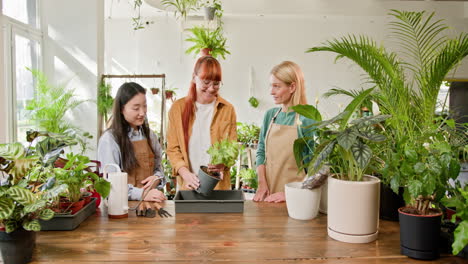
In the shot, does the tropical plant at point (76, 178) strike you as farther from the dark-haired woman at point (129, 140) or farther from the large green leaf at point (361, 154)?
the large green leaf at point (361, 154)

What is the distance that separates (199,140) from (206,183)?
0.77 metres

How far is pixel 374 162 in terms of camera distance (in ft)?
5.80

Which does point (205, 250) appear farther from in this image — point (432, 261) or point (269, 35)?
point (269, 35)

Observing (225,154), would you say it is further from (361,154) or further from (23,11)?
(23,11)

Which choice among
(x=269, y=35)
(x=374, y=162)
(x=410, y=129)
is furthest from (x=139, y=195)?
(x=269, y=35)

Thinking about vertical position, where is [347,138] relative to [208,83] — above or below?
below

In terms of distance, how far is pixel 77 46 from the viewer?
187 inches

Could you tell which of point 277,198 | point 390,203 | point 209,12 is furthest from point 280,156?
point 209,12

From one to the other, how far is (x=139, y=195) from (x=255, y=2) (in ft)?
19.6

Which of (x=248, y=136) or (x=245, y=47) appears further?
(x=245, y=47)

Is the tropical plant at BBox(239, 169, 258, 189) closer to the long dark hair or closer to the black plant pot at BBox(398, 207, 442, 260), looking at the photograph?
the long dark hair

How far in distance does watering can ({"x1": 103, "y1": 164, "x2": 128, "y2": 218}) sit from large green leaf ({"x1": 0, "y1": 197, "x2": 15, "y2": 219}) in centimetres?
58

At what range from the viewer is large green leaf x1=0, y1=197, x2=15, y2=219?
1260 millimetres

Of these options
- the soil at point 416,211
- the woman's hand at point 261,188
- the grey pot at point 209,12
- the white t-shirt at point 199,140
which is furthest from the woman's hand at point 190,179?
the grey pot at point 209,12
